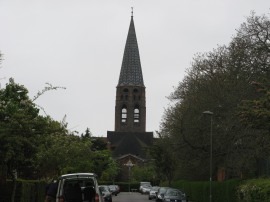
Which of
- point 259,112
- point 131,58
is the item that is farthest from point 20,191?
point 131,58

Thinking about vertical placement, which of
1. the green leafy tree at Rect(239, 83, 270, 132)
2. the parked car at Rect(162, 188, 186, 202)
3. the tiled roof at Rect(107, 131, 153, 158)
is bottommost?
the parked car at Rect(162, 188, 186, 202)

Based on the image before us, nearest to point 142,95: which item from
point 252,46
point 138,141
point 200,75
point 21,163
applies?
point 138,141

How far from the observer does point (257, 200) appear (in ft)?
86.2

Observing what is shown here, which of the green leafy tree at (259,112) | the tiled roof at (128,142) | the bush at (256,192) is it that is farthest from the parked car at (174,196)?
the tiled roof at (128,142)

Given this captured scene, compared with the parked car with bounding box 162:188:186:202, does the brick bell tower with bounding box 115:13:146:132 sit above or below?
above

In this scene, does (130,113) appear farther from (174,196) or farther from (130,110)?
(174,196)

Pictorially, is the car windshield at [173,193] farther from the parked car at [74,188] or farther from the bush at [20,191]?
the parked car at [74,188]

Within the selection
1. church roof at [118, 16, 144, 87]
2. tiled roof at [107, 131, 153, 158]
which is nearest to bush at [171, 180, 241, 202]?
church roof at [118, 16, 144, 87]

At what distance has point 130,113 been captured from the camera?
150 meters

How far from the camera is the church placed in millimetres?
139875

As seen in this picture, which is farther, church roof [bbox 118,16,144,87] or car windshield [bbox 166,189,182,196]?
church roof [bbox 118,16,144,87]

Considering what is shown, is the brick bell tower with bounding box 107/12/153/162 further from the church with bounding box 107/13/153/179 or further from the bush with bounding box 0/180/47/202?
the bush with bounding box 0/180/47/202

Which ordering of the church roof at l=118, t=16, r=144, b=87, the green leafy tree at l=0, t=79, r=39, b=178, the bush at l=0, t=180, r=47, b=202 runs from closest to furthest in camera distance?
1. the green leafy tree at l=0, t=79, r=39, b=178
2. the bush at l=0, t=180, r=47, b=202
3. the church roof at l=118, t=16, r=144, b=87

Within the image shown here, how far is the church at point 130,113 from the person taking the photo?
13988 cm
